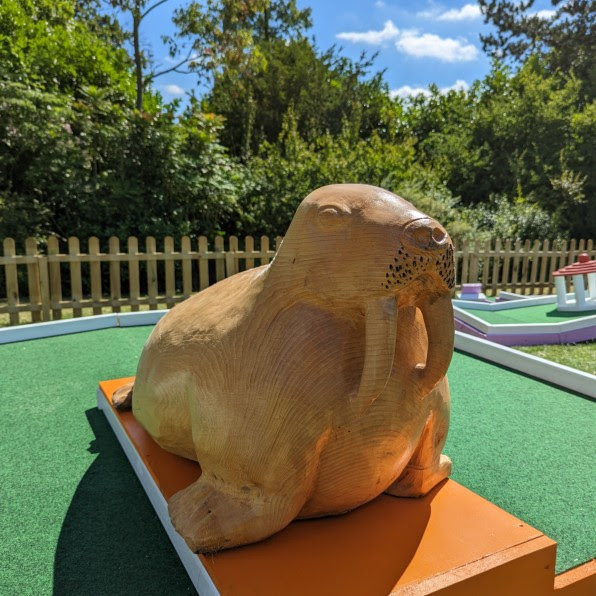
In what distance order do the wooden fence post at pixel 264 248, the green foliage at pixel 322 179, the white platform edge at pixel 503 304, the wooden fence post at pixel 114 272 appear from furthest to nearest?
the green foliage at pixel 322 179
the wooden fence post at pixel 264 248
the wooden fence post at pixel 114 272
the white platform edge at pixel 503 304

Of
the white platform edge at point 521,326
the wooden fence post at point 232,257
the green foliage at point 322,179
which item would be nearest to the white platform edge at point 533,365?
the white platform edge at point 521,326

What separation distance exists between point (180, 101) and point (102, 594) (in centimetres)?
1166

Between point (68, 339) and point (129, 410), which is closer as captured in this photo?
point (129, 410)

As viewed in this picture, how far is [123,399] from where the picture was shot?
267 centimetres

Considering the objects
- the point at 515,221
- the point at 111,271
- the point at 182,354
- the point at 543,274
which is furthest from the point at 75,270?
the point at 515,221

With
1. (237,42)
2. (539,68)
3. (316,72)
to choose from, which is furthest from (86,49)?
(539,68)

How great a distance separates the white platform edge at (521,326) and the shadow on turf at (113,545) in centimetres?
444

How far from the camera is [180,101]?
1162 centimetres

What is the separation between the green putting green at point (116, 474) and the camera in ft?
6.03

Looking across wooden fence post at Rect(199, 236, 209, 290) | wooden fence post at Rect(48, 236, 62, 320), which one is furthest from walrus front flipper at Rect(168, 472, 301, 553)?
wooden fence post at Rect(199, 236, 209, 290)

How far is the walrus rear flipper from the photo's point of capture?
266cm

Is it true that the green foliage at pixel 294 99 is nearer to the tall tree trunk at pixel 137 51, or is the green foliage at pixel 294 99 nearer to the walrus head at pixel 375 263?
the tall tree trunk at pixel 137 51

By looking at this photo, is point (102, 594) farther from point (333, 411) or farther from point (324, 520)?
point (333, 411)

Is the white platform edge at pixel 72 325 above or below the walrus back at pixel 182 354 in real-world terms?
below
